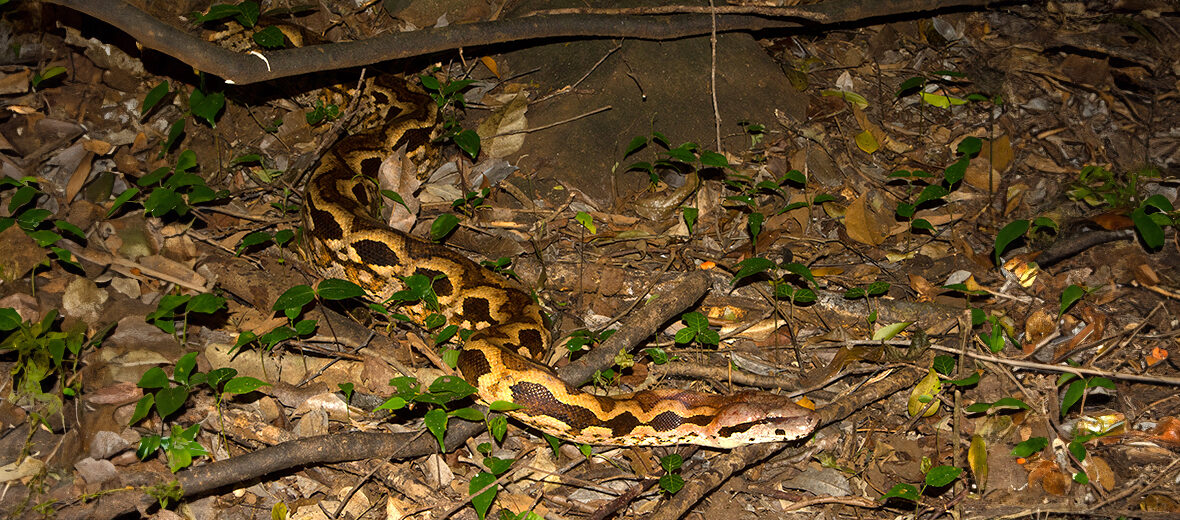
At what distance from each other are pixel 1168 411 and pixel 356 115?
21.1 feet

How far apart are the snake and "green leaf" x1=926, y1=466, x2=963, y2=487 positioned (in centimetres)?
63

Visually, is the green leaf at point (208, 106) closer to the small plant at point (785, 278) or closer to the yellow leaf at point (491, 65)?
the yellow leaf at point (491, 65)

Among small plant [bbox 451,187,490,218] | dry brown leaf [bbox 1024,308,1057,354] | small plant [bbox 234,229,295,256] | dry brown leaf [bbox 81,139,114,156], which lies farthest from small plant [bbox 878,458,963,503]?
dry brown leaf [bbox 81,139,114,156]

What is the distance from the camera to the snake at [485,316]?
4.62 m

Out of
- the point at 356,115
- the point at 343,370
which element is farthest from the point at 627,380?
the point at 356,115

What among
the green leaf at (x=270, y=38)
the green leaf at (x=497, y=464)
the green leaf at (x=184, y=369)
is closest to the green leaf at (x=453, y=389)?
the green leaf at (x=497, y=464)

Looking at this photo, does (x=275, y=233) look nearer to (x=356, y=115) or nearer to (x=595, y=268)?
(x=356, y=115)

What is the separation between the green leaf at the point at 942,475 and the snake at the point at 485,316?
633 mm

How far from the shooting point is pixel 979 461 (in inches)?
173

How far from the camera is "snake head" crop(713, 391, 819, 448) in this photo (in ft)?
14.7

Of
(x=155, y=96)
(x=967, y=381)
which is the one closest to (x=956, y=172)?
(x=967, y=381)

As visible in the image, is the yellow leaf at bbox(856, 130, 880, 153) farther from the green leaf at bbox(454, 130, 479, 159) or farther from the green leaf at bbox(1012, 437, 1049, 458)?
the green leaf at bbox(454, 130, 479, 159)

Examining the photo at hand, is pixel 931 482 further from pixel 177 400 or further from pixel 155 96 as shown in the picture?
pixel 155 96

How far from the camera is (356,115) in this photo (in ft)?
23.8
